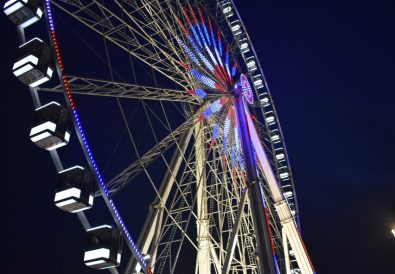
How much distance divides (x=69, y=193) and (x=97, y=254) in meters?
1.12

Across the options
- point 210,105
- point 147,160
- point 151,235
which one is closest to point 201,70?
point 210,105

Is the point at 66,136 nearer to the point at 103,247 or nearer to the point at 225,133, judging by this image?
the point at 103,247

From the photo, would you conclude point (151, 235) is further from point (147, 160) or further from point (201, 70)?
point (201, 70)

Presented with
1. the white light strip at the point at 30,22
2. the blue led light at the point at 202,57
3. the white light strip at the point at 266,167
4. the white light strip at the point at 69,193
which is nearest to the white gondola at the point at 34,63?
the white light strip at the point at 30,22

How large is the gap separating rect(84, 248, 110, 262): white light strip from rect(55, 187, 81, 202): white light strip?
36.5 inches

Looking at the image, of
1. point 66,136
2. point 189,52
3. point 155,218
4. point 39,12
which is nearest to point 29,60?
point 39,12

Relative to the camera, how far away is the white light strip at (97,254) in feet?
20.0

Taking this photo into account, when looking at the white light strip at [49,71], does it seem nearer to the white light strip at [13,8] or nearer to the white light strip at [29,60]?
the white light strip at [29,60]

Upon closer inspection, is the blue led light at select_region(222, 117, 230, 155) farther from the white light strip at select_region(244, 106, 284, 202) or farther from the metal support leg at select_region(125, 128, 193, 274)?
the metal support leg at select_region(125, 128, 193, 274)

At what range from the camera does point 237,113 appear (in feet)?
38.6

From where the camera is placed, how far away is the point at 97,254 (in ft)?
20.1

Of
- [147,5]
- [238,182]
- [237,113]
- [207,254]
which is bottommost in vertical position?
[207,254]

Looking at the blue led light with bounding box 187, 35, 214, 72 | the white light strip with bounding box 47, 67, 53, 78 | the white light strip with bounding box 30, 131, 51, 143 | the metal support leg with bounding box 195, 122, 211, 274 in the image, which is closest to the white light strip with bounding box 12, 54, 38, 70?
the white light strip with bounding box 47, 67, 53, 78

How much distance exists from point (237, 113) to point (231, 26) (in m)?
7.97
